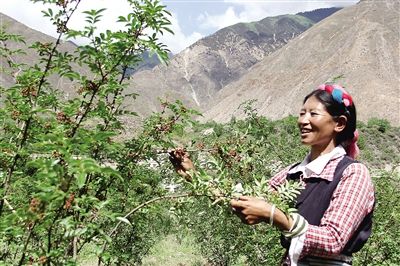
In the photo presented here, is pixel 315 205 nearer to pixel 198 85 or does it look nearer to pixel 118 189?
pixel 118 189

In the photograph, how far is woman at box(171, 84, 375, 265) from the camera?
214 centimetres

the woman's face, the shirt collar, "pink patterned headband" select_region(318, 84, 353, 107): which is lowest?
the shirt collar

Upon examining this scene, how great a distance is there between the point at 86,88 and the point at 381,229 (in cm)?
517

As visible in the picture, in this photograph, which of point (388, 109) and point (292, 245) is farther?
point (388, 109)

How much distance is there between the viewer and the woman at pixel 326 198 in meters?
2.14

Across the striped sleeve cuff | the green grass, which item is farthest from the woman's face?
the green grass

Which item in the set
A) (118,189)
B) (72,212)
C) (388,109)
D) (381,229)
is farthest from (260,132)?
(388,109)

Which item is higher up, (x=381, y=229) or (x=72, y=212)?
(x=72, y=212)

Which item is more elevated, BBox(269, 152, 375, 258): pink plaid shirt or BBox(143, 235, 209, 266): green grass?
BBox(269, 152, 375, 258): pink plaid shirt

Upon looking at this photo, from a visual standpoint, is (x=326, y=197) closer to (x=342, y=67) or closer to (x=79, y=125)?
(x=79, y=125)

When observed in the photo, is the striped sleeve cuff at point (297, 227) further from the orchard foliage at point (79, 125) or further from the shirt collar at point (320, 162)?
the orchard foliage at point (79, 125)

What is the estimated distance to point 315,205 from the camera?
235cm

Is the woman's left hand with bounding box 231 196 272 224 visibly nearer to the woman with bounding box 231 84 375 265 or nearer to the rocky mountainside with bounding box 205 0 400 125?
the woman with bounding box 231 84 375 265

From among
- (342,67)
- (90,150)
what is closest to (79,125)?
(90,150)
